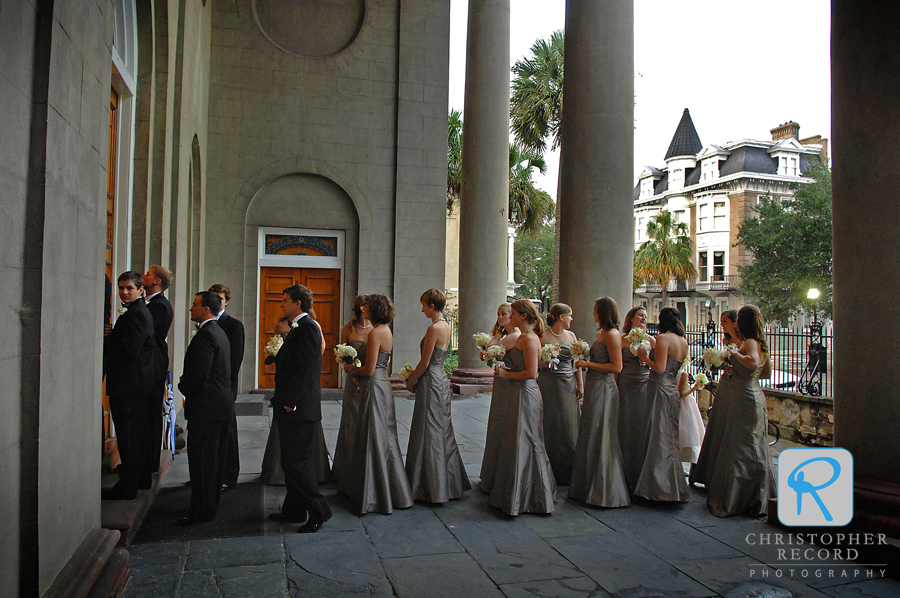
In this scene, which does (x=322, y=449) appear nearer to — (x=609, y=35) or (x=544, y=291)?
(x=609, y=35)

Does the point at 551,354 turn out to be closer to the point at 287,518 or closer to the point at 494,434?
the point at 494,434

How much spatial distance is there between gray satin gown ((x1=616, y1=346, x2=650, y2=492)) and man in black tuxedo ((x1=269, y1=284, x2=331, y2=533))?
314cm

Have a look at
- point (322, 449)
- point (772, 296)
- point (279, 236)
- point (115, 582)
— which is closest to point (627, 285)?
point (322, 449)

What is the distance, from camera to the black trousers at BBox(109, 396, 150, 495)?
5160 mm

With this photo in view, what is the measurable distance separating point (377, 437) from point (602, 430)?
7.07 ft

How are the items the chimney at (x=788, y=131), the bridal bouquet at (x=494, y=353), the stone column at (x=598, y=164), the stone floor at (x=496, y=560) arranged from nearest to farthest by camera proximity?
the stone floor at (x=496, y=560), the bridal bouquet at (x=494, y=353), the stone column at (x=598, y=164), the chimney at (x=788, y=131)

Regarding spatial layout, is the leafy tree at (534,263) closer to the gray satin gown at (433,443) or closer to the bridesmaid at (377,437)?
the gray satin gown at (433,443)

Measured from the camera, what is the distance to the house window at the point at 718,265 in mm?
48094

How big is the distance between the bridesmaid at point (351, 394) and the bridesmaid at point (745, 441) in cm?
345

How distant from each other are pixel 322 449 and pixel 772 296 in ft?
110

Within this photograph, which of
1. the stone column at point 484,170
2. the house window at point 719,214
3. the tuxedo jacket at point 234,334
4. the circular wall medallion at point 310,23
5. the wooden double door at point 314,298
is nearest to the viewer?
the tuxedo jacket at point 234,334

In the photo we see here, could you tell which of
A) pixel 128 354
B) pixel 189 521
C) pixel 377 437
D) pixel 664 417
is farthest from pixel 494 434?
pixel 128 354

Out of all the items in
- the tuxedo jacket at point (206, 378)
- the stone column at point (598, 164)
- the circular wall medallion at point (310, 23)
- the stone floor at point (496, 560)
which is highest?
the circular wall medallion at point (310, 23)

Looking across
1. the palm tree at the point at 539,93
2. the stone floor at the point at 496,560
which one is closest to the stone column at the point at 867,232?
the stone floor at the point at 496,560
